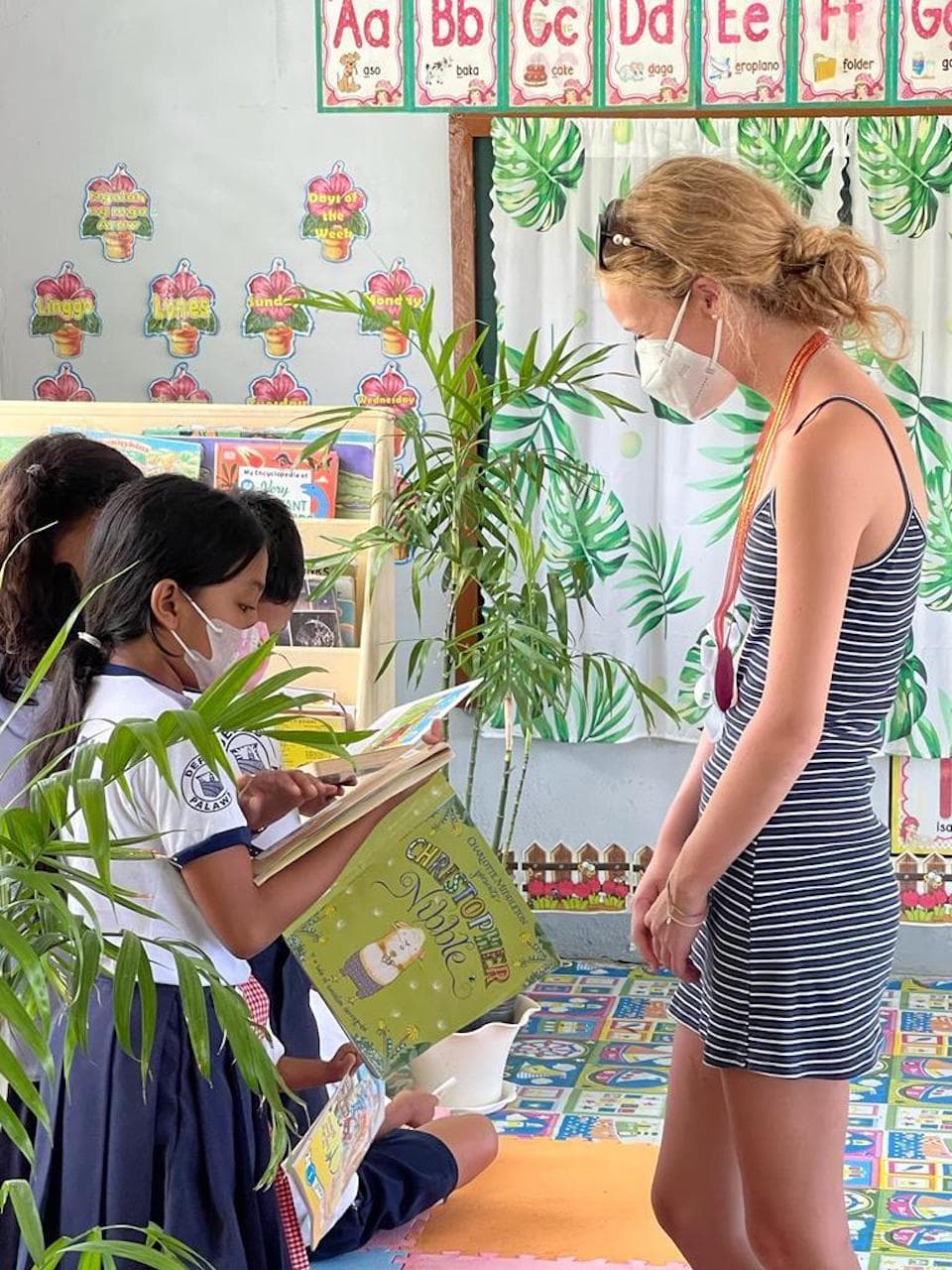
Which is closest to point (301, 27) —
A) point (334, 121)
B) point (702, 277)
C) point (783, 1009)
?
point (334, 121)

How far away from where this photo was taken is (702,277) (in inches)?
65.1

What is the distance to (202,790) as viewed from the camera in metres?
1.74

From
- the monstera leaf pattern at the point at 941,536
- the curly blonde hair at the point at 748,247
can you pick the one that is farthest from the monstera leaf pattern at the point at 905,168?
the curly blonde hair at the point at 748,247

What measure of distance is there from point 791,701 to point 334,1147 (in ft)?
3.34

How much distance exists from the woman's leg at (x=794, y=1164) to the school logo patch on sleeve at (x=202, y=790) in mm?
592

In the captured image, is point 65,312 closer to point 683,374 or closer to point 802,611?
point 683,374

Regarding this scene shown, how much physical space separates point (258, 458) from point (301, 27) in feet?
3.95

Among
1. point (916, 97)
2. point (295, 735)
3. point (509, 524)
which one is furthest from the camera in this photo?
point (916, 97)

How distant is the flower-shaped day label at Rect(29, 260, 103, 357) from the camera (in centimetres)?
415

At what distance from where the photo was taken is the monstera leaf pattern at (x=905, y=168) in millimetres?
3734

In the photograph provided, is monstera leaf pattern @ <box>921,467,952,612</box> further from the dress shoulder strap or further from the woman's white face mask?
the dress shoulder strap

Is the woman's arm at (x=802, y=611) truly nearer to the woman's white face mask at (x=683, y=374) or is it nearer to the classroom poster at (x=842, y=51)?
the woman's white face mask at (x=683, y=374)

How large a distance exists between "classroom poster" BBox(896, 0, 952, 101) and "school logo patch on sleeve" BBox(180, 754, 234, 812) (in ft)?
9.15

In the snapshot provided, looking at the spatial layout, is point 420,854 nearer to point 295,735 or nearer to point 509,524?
point 295,735
